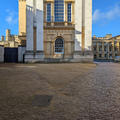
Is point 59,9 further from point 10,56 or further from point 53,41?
point 10,56

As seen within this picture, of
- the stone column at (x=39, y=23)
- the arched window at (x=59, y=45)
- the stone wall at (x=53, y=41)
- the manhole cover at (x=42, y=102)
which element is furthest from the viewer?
the arched window at (x=59, y=45)

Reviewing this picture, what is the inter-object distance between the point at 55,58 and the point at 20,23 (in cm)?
1485

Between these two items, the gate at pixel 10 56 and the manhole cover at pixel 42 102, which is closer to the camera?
the manhole cover at pixel 42 102

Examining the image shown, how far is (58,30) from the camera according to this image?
18.9m

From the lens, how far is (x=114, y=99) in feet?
10.0

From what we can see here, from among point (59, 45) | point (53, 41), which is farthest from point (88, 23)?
point (53, 41)

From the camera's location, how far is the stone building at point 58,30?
1825 cm

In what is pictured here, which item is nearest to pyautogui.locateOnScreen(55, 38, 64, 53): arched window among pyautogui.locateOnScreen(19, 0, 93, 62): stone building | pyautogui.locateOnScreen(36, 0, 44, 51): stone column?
pyautogui.locateOnScreen(19, 0, 93, 62): stone building

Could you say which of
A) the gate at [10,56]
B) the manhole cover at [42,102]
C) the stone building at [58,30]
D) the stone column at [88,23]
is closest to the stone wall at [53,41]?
the stone building at [58,30]

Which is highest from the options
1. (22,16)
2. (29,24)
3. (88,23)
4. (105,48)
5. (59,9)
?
(22,16)

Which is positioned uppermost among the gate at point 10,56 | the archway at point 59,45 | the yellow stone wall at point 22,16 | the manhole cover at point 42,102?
the yellow stone wall at point 22,16

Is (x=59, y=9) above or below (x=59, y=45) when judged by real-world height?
above

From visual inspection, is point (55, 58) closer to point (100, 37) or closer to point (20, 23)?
point (20, 23)

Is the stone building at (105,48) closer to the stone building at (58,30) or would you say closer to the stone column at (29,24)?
the stone building at (58,30)
